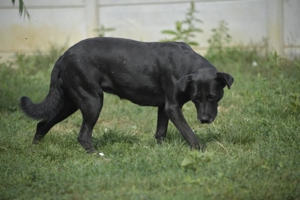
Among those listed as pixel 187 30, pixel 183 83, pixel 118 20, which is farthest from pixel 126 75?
pixel 118 20

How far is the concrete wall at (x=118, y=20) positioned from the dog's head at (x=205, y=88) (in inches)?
200

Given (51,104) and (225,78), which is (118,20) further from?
(225,78)

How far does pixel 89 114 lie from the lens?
234 inches

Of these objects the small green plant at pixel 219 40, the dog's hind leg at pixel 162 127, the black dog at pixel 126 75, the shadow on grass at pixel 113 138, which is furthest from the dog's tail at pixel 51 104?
the small green plant at pixel 219 40

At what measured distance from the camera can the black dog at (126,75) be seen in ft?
19.2

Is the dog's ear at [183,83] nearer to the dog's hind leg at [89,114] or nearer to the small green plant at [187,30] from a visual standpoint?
the dog's hind leg at [89,114]

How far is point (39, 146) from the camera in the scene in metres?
6.09

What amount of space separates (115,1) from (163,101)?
226 inches

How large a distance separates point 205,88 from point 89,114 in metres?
1.23

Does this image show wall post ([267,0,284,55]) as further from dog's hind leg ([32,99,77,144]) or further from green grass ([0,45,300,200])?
dog's hind leg ([32,99,77,144])

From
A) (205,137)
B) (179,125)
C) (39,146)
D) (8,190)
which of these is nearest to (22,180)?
(8,190)

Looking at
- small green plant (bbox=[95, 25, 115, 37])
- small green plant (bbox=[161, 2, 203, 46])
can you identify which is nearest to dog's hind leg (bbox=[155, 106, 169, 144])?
small green plant (bbox=[161, 2, 203, 46])

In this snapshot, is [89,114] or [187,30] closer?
[89,114]

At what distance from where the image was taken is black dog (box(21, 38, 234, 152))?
5838mm
